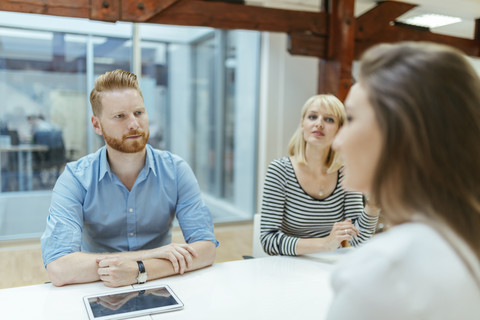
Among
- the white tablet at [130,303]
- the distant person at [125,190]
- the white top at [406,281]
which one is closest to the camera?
the white top at [406,281]

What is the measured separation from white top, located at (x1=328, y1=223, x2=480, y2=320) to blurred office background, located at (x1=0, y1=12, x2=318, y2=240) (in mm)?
4207

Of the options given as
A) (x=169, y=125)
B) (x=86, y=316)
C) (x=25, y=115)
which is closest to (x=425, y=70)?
(x=86, y=316)

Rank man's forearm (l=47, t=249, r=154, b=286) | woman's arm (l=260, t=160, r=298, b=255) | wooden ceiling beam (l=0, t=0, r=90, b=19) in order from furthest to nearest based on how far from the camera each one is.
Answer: wooden ceiling beam (l=0, t=0, r=90, b=19) → woman's arm (l=260, t=160, r=298, b=255) → man's forearm (l=47, t=249, r=154, b=286)

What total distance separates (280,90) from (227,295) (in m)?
3.79

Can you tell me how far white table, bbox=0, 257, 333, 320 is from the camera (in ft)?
3.93

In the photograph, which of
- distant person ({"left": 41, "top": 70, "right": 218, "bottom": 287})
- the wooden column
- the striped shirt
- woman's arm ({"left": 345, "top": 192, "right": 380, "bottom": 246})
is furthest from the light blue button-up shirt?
the wooden column

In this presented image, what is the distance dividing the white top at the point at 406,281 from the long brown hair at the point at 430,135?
0.06 m

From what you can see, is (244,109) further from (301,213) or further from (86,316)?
(86,316)

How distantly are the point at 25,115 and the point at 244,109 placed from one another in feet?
8.42

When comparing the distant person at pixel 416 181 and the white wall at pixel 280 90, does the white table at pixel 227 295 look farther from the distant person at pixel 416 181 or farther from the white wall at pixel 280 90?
the white wall at pixel 280 90

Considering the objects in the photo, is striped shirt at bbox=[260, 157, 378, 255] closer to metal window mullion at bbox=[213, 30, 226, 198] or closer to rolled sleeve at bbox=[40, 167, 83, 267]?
rolled sleeve at bbox=[40, 167, 83, 267]

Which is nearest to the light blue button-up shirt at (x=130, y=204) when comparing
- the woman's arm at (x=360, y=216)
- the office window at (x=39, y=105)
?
the woman's arm at (x=360, y=216)

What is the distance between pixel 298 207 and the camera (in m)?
2.01

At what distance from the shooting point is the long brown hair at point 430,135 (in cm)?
56
